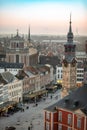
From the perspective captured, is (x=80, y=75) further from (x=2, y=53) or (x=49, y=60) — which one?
(x=49, y=60)

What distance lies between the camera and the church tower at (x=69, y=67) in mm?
7895

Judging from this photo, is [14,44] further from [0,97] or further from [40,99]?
[0,97]

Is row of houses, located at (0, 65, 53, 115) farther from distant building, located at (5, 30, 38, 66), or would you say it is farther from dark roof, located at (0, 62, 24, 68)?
distant building, located at (5, 30, 38, 66)

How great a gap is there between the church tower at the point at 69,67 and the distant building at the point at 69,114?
2009mm

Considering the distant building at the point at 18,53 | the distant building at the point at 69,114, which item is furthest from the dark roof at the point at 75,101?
the distant building at the point at 18,53

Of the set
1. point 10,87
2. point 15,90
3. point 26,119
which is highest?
point 10,87

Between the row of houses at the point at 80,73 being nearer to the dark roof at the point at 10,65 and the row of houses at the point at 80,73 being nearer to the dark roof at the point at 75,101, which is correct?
the dark roof at the point at 10,65

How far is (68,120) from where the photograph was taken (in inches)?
224

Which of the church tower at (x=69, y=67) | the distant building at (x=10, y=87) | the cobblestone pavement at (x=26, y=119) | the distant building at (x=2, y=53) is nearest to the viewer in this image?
the cobblestone pavement at (x=26, y=119)

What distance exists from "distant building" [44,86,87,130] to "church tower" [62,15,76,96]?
2.01 m

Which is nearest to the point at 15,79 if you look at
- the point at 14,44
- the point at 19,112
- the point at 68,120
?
the point at 19,112

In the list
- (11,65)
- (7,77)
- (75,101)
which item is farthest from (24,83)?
(75,101)

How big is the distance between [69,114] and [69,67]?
271cm

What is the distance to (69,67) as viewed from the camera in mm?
8289
